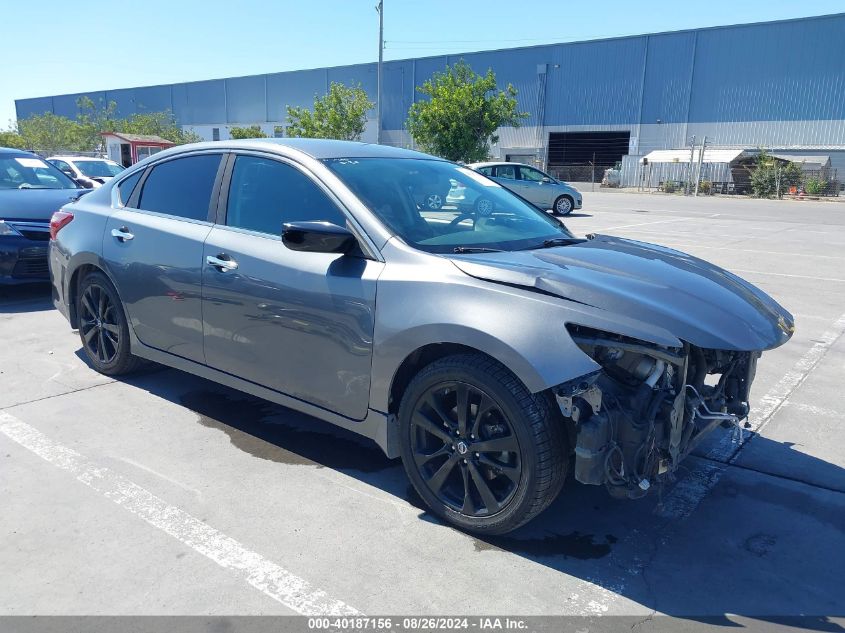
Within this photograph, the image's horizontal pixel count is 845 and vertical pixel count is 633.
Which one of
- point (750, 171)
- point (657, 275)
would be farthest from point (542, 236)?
point (750, 171)

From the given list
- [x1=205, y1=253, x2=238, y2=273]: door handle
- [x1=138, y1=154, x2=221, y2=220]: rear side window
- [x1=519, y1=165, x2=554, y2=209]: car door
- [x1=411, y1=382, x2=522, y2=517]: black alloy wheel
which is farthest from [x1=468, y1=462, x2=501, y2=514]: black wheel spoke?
[x1=519, y1=165, x2=554, y2=209]: car door

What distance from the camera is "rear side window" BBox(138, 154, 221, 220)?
164 inches

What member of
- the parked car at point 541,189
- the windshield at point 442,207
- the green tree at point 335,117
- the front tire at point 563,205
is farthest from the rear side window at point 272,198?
the green tree at point 335,117

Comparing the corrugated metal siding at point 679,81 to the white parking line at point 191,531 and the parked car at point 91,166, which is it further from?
the white parking line at point 191,531

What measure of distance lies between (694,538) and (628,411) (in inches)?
33.6

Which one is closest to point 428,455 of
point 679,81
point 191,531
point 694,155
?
point 191,531

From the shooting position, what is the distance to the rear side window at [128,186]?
4.76 m

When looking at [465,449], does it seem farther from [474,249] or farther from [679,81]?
[679,81]

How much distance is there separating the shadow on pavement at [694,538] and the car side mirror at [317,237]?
1286 mm

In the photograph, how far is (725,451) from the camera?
13.3 ft

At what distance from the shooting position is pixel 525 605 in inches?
102

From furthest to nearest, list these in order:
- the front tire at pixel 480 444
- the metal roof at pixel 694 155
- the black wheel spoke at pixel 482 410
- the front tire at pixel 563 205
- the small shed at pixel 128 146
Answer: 1. the metal roof at pixel 694 155
2. the small shed at pixel 128 146
3. the front tire at pixel 563 205
4. the black wheel spoke at pixel 482 410
5. the front tire at pixel 480 444

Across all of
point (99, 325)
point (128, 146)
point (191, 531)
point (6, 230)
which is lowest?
point (191, 531)

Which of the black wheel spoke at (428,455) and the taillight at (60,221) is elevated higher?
the taillight at (60,221)
